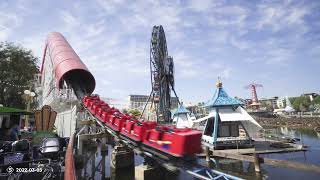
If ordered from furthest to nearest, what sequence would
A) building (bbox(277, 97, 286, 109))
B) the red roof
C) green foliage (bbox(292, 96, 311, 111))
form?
building (bbox(277, 97, 286, 109))
green foliage (bbox(292, 96, 311, 111))
the red roof

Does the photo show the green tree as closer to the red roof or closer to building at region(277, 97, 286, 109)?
the red roof

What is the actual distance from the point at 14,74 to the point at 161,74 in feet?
96.4

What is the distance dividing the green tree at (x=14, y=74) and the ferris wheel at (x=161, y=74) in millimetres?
26147

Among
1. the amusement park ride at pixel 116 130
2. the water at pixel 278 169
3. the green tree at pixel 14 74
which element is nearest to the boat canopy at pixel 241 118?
the water at pixel 278 169

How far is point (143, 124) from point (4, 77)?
28779 mm

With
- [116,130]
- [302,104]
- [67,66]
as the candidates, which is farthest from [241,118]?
[302,104]

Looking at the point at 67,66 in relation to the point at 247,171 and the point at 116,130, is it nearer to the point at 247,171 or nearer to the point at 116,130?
the point at 116,130

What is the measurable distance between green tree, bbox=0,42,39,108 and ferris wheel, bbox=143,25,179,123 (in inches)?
1029

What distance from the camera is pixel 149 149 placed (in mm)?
12922

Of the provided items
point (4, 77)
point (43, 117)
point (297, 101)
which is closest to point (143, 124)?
point (43, 117)

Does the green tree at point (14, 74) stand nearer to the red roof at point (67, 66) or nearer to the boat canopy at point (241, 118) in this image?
the red roof at point (67, 66)

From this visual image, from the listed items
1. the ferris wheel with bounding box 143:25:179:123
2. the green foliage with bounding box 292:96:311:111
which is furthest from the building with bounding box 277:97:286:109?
the ferris wheel with bounding box 143:25:179:123

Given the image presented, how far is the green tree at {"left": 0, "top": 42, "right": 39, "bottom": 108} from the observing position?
35281mm

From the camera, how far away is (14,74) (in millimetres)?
35812
